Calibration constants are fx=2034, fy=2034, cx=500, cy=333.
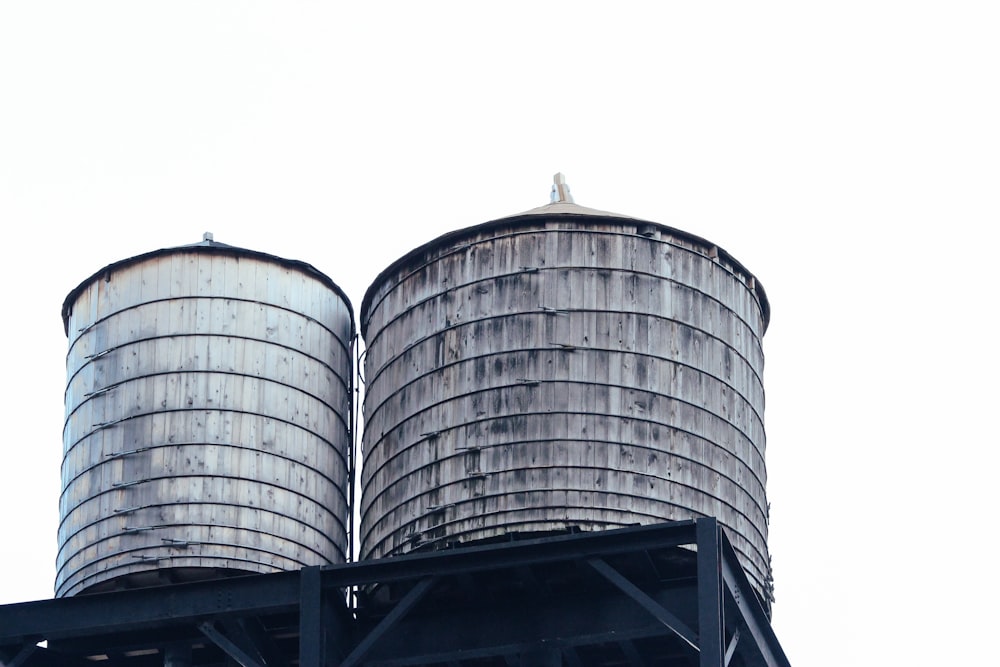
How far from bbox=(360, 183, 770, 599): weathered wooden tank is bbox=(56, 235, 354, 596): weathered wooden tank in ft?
3.28

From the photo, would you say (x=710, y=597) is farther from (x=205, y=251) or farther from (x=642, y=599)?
(x=205, y=251)

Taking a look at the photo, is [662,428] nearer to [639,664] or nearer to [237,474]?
[639,664]

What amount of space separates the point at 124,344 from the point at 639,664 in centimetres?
729

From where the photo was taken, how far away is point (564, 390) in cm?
2270

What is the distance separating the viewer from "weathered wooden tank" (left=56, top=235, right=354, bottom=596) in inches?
931

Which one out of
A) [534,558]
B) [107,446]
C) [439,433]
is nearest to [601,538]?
[534,558]

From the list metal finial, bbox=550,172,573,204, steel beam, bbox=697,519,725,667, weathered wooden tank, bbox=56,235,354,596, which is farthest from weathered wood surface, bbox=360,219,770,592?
metal finial, bbox=550,172,573,204

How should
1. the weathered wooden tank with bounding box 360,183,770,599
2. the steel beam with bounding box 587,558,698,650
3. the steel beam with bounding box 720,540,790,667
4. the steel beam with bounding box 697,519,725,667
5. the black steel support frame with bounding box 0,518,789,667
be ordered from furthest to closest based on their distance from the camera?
the weathered wooden tank with bounding box 360,183,770,599
the steel beam with bounding box 720,540,790,667
the black steel support frame with bounding box 0,518,789,667
the steel beam with bounding box 587,558,698,650
the steel beam with bounding box 697,519,725,667

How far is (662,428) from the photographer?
22750 mm

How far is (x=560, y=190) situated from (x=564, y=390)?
442cm

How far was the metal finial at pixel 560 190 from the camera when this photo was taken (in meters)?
26.2

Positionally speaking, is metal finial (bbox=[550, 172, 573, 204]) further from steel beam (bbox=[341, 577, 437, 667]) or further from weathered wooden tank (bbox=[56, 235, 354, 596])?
steel beam (bbox=[341, 577, 437, 667])

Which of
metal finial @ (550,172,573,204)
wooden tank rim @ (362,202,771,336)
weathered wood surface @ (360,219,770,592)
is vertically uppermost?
metal finial @ (550,172,573,204)

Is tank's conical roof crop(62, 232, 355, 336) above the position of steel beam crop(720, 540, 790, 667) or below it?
above
